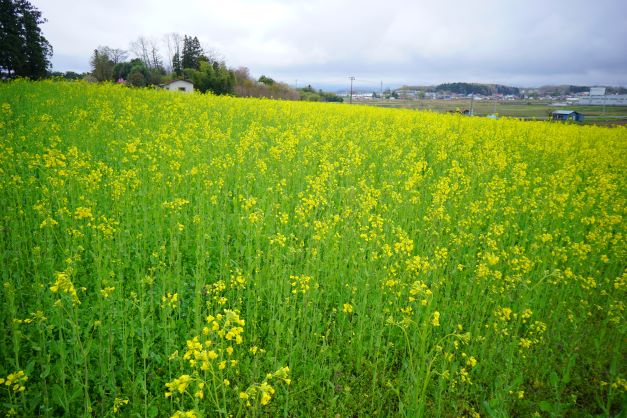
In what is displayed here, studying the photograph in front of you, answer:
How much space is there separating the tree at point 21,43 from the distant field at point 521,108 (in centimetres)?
3588

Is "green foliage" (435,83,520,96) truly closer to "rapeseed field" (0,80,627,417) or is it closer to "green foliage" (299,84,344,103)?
"green foliage" (299,84,344,103)

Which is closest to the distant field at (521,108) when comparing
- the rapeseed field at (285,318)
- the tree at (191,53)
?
the rapeseed field at (285,318)

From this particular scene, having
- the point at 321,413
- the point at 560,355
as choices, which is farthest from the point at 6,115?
the point at 560,355

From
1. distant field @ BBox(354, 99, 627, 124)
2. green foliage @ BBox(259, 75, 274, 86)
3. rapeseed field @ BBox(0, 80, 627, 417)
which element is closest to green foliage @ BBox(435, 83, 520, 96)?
distant field @ BBox(354, 99, 627, 124)

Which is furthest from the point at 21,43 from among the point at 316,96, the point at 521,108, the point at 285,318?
the point at 521,108

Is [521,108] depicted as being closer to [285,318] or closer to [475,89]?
[475,89]

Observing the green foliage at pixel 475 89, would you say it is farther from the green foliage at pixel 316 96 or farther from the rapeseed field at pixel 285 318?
the rapeseed field at pixel 285 318

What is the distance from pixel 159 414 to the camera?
275cm

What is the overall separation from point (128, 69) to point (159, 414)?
59.5 meters

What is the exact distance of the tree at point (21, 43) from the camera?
115ft

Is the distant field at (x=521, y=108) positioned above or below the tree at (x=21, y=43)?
below

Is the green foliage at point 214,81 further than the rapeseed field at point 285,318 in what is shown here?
Yes

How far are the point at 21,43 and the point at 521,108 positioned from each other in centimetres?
5404

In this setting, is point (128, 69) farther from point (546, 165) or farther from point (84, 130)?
point (546, 165)
